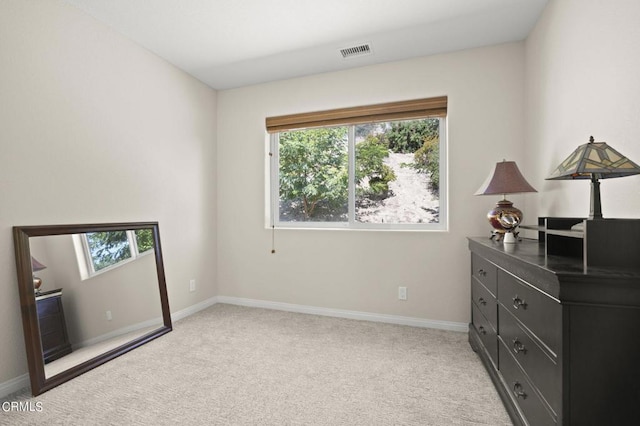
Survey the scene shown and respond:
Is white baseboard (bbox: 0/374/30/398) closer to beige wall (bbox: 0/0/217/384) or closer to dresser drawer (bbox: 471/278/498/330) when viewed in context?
beige wall (bbox: 0/0/217/384)

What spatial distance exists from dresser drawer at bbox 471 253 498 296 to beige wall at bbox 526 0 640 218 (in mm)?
572

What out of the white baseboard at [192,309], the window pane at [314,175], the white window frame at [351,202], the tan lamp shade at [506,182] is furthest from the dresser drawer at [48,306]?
the tan lamp shade at [506,182]

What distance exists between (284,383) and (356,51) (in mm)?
2741

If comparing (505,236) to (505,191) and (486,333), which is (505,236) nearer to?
(505,191)

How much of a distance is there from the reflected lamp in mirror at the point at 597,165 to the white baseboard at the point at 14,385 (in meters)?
3.16

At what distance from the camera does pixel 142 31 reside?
2498mm

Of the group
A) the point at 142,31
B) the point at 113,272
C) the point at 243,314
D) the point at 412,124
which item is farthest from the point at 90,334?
the point at 412,124

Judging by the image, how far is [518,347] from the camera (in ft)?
4.70

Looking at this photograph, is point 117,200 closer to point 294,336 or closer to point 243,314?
point 243,314

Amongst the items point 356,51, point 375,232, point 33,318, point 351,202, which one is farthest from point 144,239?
point 356,51

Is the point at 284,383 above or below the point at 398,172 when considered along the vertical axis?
below

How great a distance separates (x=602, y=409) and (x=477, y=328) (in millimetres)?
1285

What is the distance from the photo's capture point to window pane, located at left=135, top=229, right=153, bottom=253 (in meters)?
2.67

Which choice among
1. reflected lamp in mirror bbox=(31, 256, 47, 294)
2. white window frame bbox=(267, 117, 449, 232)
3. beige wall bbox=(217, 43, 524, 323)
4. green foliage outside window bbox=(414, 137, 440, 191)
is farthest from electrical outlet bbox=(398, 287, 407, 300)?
reflected lamp in mirror bbox=(31, 256, 47, 294)
